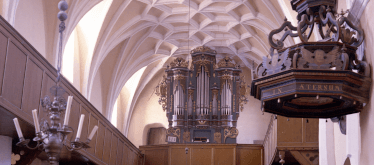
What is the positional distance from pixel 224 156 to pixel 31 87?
34.3 ft

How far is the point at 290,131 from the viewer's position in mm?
13305

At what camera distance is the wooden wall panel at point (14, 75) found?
815cm

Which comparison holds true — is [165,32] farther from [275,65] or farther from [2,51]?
[275,65]

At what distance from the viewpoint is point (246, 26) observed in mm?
19484

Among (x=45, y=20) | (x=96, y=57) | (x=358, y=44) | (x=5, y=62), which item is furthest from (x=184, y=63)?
(x=358, y=44)

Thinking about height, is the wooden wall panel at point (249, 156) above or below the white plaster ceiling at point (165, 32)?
below

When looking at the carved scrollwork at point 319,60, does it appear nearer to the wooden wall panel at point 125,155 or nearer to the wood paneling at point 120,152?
the wood paneling at point 120,152

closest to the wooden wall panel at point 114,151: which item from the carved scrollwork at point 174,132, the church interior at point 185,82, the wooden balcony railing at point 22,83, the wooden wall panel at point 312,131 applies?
the church interior at point 185,82

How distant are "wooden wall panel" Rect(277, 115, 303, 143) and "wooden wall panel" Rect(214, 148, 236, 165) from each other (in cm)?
505

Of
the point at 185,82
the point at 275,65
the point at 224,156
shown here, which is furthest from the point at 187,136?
the point at 275,65

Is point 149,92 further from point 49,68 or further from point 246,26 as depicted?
point 49,68

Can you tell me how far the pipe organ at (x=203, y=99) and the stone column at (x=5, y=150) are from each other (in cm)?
988

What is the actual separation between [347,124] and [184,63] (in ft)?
44.7

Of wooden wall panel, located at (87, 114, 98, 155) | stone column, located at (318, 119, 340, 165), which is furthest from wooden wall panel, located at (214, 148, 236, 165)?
stone column, located at (318, 119, 340, 165)
